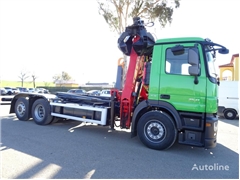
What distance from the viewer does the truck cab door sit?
4.64m

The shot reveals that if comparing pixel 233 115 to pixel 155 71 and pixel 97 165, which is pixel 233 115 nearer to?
pixel 155 71

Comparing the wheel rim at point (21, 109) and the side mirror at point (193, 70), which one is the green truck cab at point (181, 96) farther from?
the wheel rim at point (21, 109)

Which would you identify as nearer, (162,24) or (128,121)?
(128,121)

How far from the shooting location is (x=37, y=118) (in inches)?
308

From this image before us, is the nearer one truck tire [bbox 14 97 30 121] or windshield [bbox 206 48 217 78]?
windshield [bbox 206 48 217 78]

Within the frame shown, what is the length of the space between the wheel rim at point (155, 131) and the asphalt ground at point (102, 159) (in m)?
0.33

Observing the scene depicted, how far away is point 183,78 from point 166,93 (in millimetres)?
581

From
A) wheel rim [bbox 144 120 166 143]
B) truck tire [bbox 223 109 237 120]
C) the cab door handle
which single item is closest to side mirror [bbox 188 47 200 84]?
the cab door handle

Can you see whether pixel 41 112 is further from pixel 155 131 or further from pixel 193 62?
pixel 193 62

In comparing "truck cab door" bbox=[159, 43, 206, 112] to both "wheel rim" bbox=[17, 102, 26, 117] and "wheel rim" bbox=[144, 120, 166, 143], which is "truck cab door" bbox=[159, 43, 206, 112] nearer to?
"wheel rim" bbox=[144, 120, 166, 143]

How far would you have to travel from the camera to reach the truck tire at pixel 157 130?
4.88m

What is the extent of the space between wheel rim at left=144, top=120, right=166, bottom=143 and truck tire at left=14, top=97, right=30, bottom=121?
5.59 m

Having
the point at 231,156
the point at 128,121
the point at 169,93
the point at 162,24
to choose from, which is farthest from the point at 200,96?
the point at 162,24

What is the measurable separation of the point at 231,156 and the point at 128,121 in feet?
9.40
